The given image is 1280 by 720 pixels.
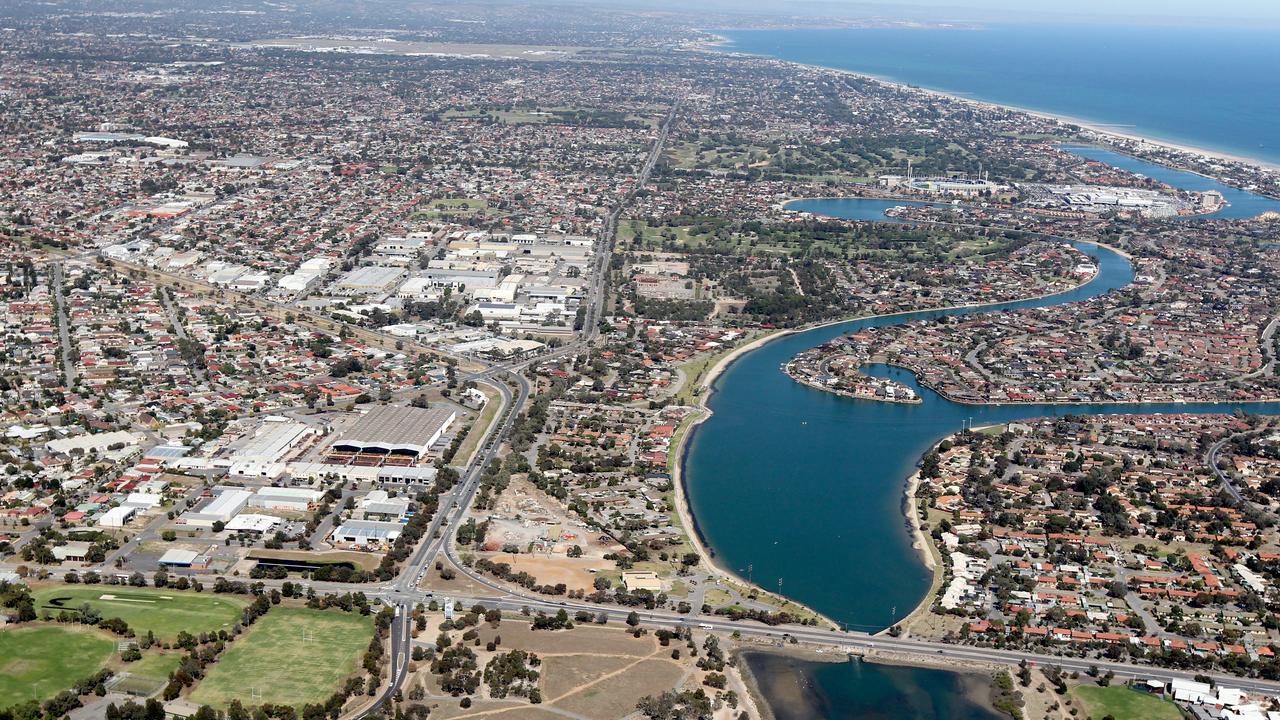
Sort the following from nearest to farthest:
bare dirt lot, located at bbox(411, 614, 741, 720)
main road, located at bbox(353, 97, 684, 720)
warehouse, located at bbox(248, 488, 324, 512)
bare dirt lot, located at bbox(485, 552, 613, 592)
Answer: bare dirt lot, located at bbox(411, 614, 741, 720) → main road, located at bbox(353, 97, 684, 720) → bare dirt lot, located at bbox(485, 552, 613, 592) → warehouse, located at bbox(248, 488, 324, 512)

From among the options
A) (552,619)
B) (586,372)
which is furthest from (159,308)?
(552,619)

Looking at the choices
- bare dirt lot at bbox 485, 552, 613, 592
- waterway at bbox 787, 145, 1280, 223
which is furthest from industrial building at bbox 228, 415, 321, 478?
waterway at bbox 787, 145, 1280, 223

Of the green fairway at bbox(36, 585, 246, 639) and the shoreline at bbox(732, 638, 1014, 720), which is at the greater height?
the shoreline at bbox(732, 638, 1014, 720)

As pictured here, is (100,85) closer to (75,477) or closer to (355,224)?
(355,224)

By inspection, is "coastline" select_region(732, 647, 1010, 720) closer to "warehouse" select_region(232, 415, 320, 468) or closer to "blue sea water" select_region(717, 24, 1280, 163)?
"warehouse" select_region(232, 415, 320, 468)

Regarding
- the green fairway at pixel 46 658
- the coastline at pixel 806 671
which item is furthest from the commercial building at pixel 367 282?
the coastline at pixel 806 671
